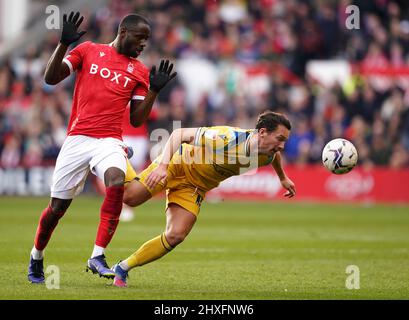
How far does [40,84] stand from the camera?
23594 millimetres

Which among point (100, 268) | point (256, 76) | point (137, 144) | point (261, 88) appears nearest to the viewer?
point (100, 268)

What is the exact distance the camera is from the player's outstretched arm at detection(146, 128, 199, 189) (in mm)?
8508

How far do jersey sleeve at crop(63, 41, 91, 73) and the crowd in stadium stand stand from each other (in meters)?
12.5

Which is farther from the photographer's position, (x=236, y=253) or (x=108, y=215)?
(x=236, y=253)

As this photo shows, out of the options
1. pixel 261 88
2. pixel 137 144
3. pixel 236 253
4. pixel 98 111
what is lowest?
pixel 236 253

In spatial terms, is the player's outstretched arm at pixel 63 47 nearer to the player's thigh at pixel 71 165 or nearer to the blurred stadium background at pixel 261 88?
the player's thigh at pixel 71 165

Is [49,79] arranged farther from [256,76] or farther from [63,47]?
[256,76]

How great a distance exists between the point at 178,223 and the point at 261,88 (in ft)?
51.8

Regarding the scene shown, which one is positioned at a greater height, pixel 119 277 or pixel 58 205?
pixel 58 205

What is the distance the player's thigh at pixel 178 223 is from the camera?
9.05 meters

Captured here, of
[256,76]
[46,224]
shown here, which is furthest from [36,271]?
[256,76]

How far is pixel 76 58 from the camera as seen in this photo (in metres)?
9.11
